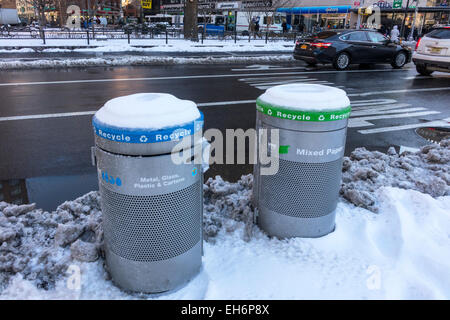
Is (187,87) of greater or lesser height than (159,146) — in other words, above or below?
below

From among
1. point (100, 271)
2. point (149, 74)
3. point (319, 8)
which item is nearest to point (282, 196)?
point (100, 271)

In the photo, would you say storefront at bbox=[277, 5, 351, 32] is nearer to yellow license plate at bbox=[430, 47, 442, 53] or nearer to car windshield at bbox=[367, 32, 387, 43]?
car windshield at bbox=[367, 32, 387, 43]

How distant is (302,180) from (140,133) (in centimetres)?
151

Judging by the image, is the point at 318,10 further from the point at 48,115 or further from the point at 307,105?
the point at 307,105

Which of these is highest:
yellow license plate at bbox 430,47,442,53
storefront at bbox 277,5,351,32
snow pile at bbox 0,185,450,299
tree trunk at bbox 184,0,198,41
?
storefront at bbox 277,5,351,32

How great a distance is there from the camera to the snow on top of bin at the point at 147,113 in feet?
7.98

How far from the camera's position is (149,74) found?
13.9 metres

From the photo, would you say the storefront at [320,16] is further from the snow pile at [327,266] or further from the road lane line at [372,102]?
the snow pile at [327,266]

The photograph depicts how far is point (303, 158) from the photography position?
3.19 m

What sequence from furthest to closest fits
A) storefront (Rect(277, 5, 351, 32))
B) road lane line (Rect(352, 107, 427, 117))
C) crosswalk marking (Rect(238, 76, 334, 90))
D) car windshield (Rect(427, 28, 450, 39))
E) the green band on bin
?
storefront (Rect(277, 5, 351, 32)), car windshield (Rect(427, 28, 450, 39)), crosswalk marking (Rect(238, 76, 334, 90)), road lane line (Rect(352, 107, 427, 117)), the green band on bin

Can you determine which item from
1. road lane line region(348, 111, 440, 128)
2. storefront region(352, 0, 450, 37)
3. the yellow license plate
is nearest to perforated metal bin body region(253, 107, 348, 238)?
road lane line region(348, 111, 440, 128)

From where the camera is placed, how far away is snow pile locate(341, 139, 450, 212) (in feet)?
A: 14.0
